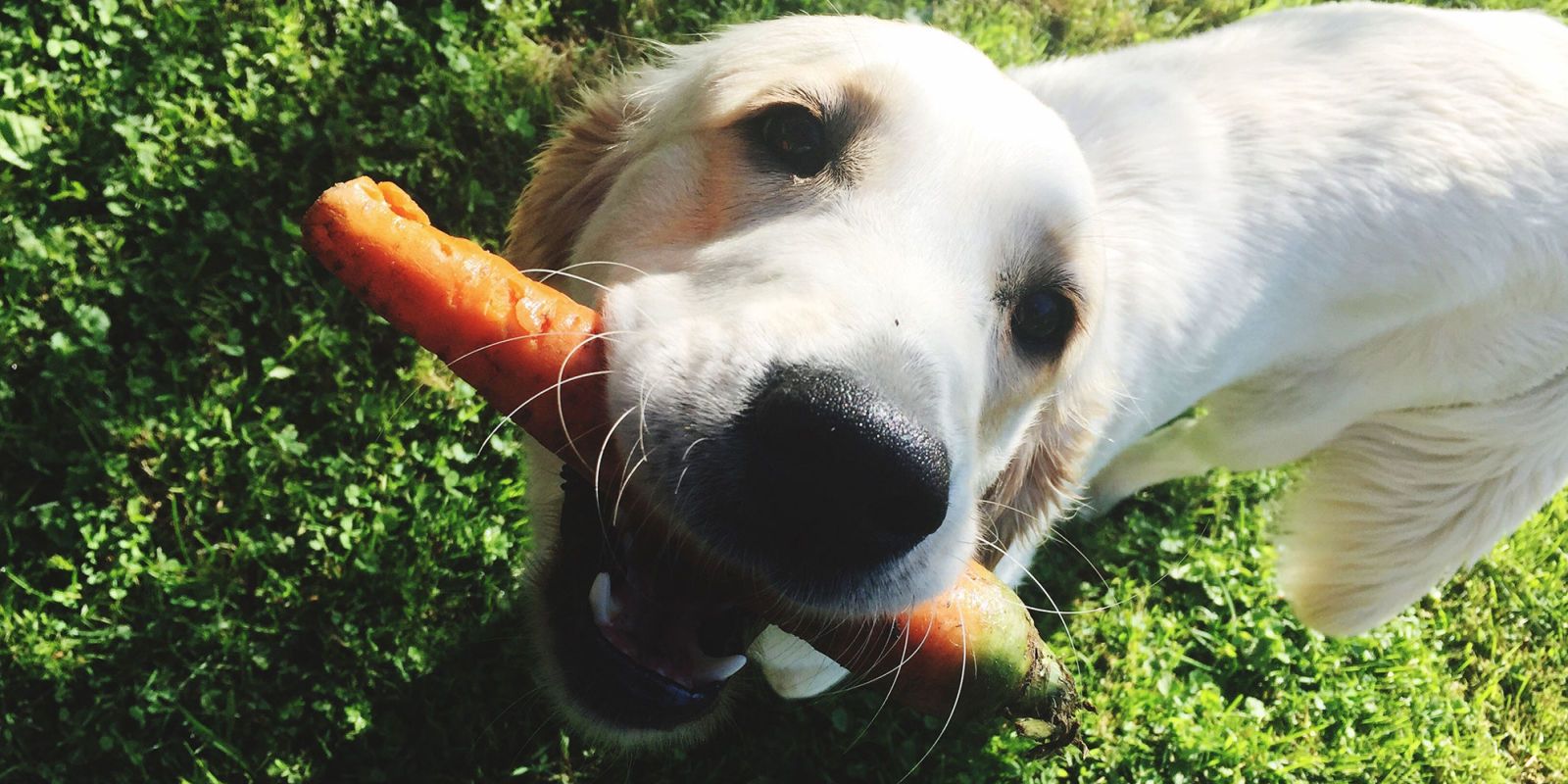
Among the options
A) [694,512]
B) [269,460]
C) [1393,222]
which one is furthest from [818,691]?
[1393,222]

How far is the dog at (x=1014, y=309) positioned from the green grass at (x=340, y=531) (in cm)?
56

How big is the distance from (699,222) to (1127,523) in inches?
118

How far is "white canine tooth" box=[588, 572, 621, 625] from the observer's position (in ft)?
7.43

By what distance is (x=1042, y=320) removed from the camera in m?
2.42

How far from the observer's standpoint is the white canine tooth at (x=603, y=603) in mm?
2266

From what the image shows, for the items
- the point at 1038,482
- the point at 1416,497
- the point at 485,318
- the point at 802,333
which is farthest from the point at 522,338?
the point at 1416,497

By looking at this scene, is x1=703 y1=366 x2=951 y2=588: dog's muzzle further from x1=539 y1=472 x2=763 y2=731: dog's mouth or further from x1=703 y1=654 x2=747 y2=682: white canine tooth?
x1=703 y1=654 x2=747 y2=682: white canine tooth

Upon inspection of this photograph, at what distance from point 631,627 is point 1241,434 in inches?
111

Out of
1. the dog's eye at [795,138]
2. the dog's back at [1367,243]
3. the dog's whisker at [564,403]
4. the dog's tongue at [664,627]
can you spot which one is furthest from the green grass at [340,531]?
the dog's eye at [795,138]

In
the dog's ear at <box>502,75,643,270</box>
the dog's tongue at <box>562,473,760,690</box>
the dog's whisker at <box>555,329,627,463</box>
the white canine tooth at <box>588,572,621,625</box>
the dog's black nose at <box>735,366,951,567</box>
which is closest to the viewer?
the dog's black nose at <box>735,366,951,567</box>

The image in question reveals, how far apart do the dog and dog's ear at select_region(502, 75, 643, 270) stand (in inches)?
0.6

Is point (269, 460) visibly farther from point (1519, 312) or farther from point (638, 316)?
point (1519, 312)

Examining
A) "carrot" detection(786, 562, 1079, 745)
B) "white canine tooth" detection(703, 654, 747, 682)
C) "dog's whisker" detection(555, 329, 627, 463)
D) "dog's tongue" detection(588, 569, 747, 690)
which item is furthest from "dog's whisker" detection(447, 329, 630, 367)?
"white canine tooth" detection(703, 654, 747, 682)

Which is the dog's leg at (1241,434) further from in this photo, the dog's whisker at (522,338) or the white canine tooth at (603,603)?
the dog's whisker at (522,338)
